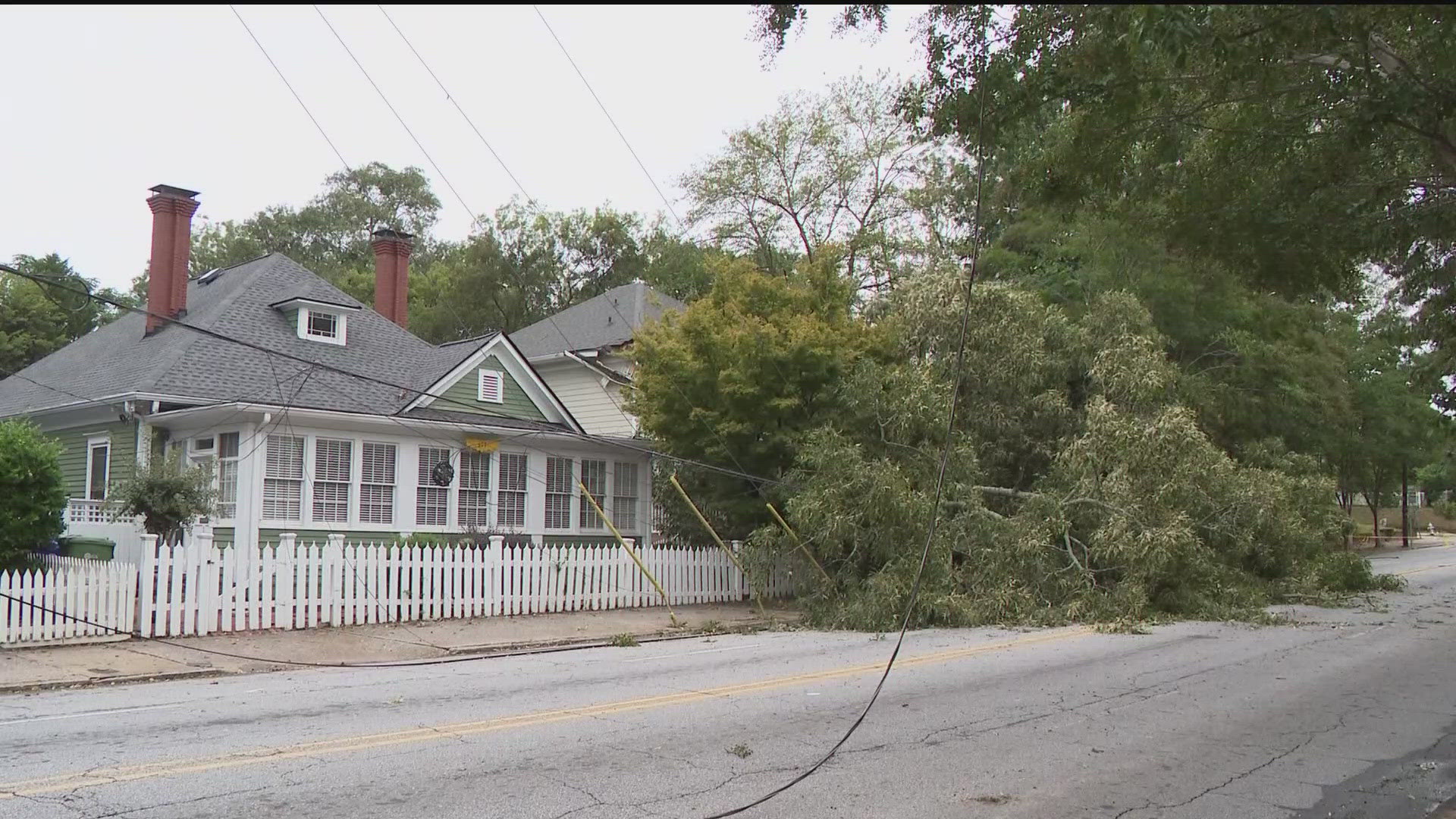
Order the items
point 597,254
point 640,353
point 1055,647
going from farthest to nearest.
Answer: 1. point 597,254
2. point 640,353
3. point 1055,647

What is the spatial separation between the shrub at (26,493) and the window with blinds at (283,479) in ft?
12.0

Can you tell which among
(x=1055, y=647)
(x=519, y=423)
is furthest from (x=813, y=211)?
(x=1055, y=647)

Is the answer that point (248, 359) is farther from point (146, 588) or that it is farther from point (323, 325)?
point (146, 588)

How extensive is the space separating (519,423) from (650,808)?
54.3ft

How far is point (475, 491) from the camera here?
21078 millimetres

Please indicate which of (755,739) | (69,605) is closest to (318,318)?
(69,605)

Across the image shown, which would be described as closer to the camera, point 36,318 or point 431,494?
point 431,494

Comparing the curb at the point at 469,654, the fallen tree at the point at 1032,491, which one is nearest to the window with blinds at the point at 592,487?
the fallen tree at the point at 1032,491

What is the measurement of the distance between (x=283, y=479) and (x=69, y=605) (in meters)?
5.69

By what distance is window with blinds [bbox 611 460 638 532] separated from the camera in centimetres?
2366

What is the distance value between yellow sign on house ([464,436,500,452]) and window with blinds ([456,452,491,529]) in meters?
0.22

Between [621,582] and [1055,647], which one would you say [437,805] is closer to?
[1055,647]

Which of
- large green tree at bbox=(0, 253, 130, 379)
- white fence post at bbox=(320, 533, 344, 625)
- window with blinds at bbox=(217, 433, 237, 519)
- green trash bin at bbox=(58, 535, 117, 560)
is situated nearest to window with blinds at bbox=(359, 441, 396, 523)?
window with blinds at bbox=(217, 433, 237, 519)

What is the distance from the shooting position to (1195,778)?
6984mm
